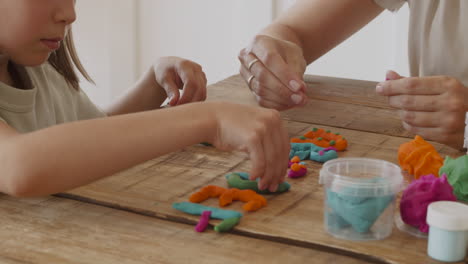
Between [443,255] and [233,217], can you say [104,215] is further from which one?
[443,255]

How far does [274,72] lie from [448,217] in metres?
0.79

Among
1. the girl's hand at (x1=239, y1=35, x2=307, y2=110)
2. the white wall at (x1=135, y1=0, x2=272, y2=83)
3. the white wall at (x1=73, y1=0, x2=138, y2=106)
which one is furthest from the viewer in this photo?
the white wall at (x1=73, y1=0, x2=138, y2=106)

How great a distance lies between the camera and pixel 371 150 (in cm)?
120

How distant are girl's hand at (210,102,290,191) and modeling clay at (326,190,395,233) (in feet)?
0.54

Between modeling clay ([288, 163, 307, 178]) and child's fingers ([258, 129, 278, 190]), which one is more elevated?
child's fingers ([258, 129, 278, 190])

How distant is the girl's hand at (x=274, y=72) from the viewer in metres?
1.44

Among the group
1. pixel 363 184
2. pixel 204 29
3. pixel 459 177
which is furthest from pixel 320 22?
pixel 204 29

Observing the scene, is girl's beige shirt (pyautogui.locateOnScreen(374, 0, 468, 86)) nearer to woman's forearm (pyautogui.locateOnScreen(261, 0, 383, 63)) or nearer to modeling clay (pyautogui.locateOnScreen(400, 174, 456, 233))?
woman's forearm (pyautogui.locateOnScreen(261, 0, 383, 63))

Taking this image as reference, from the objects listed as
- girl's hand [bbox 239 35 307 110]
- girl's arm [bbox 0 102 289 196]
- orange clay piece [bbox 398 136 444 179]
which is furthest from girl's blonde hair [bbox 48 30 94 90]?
orange clay piece [bbox 398 136 444 179]

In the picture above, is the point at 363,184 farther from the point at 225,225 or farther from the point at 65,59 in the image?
the point at 65,59

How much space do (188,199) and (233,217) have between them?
0.34 ft

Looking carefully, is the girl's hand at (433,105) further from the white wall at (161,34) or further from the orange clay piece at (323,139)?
the white wall at (161,34)

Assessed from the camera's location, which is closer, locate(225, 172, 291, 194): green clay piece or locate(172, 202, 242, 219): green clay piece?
locate(172, 202, 242, 219): green clay piece

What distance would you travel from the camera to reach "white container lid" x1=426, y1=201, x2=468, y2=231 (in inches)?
28.9
